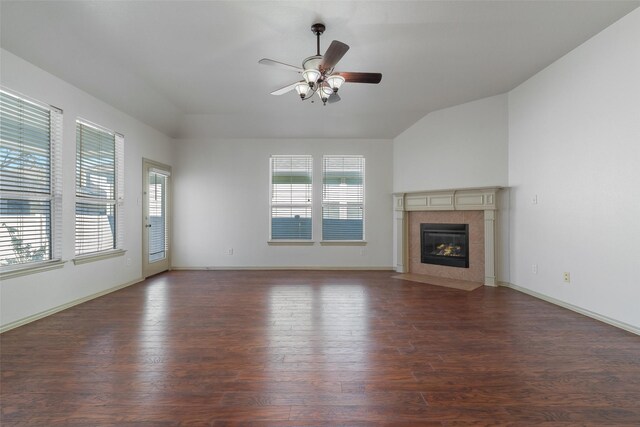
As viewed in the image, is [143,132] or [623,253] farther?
[143,132]

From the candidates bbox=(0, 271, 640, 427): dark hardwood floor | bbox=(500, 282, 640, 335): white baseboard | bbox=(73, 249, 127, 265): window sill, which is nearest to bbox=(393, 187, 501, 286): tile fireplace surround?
bbox=(500, 282, 640, 335): white baseboard

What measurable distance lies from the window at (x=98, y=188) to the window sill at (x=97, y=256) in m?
0.07

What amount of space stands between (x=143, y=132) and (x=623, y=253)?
22.0 ft

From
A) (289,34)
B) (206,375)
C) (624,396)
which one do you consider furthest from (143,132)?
(624,396)

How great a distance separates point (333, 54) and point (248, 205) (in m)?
4.03

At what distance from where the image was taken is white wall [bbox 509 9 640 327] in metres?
2.73

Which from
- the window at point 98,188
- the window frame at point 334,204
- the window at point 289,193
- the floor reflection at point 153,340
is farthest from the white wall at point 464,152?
the window at point 98,188

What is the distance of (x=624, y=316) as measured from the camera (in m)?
2.78

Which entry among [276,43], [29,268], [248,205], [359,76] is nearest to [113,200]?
[29,268]

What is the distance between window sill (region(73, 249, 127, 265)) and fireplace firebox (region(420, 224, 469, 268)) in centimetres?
524

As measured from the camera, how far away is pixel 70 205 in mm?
3494

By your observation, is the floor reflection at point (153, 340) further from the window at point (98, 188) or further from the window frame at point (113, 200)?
the window at point (98, 188)

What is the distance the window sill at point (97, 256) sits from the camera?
11.8ft

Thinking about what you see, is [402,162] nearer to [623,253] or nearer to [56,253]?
[623,253]
